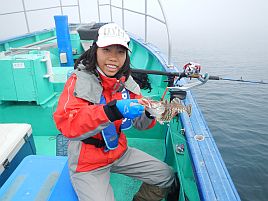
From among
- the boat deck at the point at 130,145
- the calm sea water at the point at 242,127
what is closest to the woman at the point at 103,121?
the boat deck at the point at 130,145

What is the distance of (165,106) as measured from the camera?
1896 millimetres

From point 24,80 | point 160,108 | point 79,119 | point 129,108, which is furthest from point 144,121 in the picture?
point 24,80

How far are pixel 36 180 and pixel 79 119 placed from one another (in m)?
0.86

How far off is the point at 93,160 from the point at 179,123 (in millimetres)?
1004

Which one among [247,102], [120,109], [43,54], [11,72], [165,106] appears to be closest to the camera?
[120,109]

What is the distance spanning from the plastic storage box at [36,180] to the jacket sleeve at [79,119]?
0.58 m

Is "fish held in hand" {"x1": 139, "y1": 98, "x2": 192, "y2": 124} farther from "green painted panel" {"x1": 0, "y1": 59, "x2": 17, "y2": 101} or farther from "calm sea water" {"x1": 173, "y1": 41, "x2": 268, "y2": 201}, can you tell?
"calm sea water" {"x1": 173, "y1": 41, "x2": 268, "y2": 201}

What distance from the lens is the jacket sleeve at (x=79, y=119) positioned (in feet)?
5.79

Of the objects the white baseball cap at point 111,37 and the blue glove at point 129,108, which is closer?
the blue glove at point 129,108

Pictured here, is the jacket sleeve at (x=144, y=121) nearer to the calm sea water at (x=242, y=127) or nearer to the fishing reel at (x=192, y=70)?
the fishing reel at (x=192, y=70)

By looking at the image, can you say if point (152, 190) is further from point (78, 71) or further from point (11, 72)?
point (11, 72)

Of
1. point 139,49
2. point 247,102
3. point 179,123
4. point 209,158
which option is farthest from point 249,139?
point 209,158

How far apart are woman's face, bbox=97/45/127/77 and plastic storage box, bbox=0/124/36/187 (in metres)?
1.27

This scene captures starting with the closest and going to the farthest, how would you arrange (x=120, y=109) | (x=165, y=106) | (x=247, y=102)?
(x=120, y=109) → (x=165, y=106) → (x=247, y=102)
